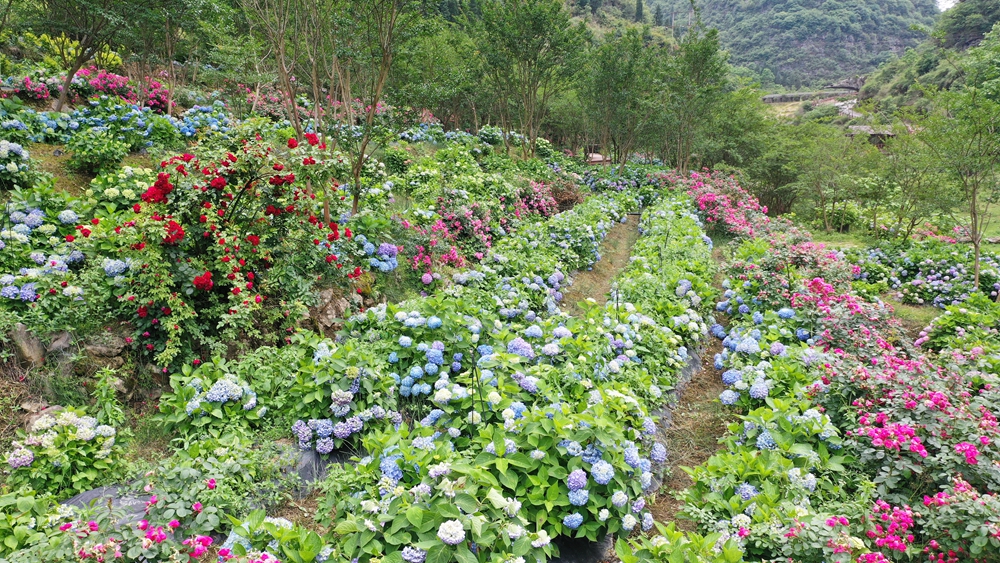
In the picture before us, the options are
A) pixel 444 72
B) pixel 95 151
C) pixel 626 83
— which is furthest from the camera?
pixel 626 83

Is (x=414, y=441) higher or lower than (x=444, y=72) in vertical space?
lower

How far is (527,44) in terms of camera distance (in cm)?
1253

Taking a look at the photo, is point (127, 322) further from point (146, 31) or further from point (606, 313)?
point (146, 31)

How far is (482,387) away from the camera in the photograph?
3.17 meters

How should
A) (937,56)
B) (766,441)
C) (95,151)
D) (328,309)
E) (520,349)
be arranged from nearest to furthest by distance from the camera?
(766,441) < (520,349) < (328,309) < (95,151) < (937,56)

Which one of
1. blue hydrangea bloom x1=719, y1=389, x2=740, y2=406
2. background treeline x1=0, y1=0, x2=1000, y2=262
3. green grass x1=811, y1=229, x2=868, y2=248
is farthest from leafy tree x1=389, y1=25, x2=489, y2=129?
green grass x1=811, y1=229, x2=868, y2=248

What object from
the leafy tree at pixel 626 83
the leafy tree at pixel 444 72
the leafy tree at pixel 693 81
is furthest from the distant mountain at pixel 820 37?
the leafy tree at pixel 444 72

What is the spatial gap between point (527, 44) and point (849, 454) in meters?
12.2

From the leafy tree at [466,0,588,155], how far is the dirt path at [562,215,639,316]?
4.76m

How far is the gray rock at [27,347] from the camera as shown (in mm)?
3250

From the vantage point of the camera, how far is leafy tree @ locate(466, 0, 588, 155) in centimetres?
1210

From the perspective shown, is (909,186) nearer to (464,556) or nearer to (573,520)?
(573,520)

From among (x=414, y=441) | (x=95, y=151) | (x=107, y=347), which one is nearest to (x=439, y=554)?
(x=414, y=441)

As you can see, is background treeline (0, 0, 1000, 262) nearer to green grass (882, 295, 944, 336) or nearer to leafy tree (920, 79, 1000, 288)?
leafy tree (920, 79, 1000, 288)
